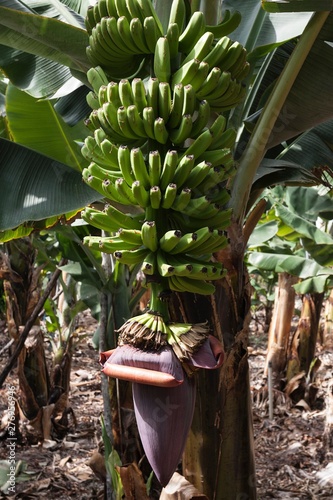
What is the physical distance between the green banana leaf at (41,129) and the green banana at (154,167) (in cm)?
79

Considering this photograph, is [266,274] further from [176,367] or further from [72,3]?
[176,367]

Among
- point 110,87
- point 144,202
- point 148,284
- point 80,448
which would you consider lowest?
point 80,448

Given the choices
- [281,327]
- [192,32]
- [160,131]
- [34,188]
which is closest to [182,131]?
[160,131]

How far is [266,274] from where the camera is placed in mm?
8062

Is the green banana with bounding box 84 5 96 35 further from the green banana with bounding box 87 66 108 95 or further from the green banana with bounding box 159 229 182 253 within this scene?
the green banana with bounding box 159 229 182 253

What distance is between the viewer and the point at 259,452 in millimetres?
4082

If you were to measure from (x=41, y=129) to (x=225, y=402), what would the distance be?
1.10m

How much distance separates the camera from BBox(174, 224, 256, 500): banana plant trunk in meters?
1.53

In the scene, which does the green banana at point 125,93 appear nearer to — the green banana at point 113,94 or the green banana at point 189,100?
the green banana at point 113,94

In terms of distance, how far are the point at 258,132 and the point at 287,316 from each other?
4191 millimetres

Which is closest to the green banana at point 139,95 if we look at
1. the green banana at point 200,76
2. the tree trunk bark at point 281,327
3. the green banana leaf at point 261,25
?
the green banana at point 200,76

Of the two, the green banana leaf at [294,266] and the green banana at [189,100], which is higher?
the green banana leaf at [294,266]

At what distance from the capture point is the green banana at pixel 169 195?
107cm

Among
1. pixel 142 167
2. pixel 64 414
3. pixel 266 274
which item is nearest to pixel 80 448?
pixel 64 414
